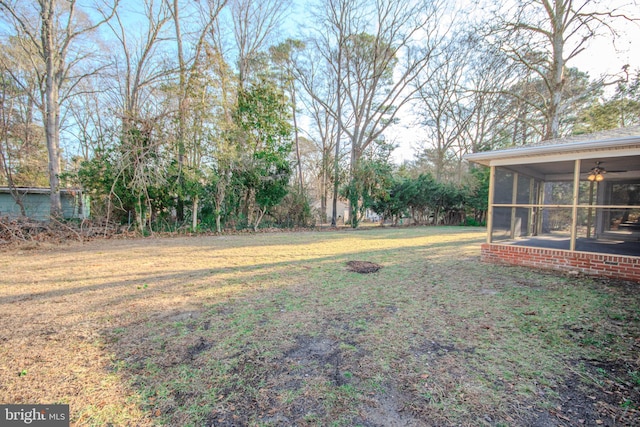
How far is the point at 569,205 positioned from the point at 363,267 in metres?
4.15

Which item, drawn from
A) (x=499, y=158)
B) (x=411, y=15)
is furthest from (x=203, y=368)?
(x=411, y=15)

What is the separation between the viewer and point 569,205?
208 inches

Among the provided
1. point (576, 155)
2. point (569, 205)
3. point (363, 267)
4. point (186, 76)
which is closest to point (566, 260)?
point (569, 205)

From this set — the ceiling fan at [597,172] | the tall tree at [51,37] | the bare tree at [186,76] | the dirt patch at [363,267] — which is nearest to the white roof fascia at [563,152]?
the ceiling fan at [597,172]

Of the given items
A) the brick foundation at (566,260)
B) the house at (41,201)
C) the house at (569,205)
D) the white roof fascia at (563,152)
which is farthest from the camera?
the house at (41,201)

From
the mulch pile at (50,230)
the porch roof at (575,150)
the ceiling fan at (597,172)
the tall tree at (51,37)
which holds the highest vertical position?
the tall tree at (51,37)

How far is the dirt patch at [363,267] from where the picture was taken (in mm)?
5248

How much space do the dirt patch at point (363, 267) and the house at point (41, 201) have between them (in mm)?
10112

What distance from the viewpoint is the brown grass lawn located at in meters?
1.72

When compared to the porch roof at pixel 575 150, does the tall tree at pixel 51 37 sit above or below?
above

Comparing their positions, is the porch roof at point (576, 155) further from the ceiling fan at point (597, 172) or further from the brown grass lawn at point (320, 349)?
the brown grass lawn at point (320, 349)

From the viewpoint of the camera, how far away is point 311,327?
9.31ft

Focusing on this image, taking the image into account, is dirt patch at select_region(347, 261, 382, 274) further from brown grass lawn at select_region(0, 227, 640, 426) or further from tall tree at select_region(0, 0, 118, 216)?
tall tree at select_region(0, 0, 118, 216)

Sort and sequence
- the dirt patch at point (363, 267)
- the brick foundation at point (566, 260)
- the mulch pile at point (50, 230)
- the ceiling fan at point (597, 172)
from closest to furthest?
the brick foundation at point (566, 260) → the dirt patch at point (363, 267) → the ceiling fan at point (597, 172) → the mulch pile at point (50, 230)
